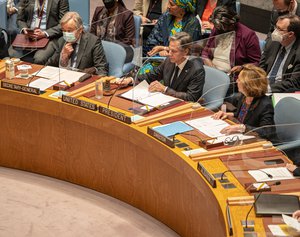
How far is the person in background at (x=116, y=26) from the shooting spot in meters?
6.65

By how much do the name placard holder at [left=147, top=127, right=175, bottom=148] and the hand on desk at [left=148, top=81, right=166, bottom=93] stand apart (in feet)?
Result: 2.08

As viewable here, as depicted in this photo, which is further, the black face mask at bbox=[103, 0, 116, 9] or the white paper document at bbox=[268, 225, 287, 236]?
the black face mask at bbox=[103, 0, 116, 9]

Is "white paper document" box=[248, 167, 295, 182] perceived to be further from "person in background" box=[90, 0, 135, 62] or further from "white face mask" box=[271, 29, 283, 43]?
"person in background" box=[90, 0, 135, 62]

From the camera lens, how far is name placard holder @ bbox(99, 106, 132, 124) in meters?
5.38

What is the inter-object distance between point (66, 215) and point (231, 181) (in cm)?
166

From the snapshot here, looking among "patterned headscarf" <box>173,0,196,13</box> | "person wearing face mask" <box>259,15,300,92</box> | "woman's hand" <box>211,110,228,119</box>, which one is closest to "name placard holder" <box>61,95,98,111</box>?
"woman's hand" <box>211,110,228,119</box>

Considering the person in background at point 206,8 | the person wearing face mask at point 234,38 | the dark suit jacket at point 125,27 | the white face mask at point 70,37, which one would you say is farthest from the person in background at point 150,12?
the white face mask at point 70,37

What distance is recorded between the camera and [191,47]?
5781 millimetres

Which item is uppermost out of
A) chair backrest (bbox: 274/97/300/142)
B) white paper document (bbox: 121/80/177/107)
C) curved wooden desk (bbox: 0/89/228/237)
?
chair backrest (bbox: 274/97/300/142)

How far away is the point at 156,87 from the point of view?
578 cm

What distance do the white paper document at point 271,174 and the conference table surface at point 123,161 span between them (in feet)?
0.13

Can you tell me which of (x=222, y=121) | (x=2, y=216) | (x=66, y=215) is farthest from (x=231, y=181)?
(x=2, y=216)

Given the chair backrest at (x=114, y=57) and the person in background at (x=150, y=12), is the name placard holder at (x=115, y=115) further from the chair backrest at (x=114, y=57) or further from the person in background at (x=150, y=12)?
the person in background at (x=150, y=12)

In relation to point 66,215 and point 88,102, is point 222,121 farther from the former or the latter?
point 66,215
